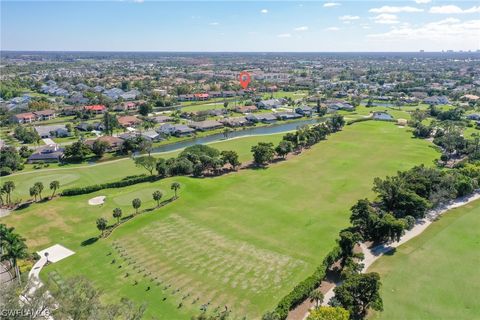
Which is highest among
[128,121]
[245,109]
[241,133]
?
[245,109]

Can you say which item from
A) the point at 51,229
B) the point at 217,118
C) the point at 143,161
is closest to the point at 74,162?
the point at 143,161

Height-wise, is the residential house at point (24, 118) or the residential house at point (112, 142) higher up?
the residential house at point (24, 118)

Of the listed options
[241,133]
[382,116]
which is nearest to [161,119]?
[241,133]

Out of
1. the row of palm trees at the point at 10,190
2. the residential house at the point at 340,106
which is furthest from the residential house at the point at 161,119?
the residential house at the point at 340,106

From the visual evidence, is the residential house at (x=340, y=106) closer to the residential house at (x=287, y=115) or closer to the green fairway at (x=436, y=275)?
the residential house at (x=287, y=115)

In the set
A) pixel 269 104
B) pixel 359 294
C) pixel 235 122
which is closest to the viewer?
pixel 359 294

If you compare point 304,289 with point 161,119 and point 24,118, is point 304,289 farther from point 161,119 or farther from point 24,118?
point 24,118

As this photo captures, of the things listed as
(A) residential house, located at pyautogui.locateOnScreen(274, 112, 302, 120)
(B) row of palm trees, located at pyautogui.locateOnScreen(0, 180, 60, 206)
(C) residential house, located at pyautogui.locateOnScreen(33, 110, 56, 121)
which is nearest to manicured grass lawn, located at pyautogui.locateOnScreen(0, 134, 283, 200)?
(B) row of palm trees, located at pyautogui.locateOnScreen(0, 180, 60, 206)
